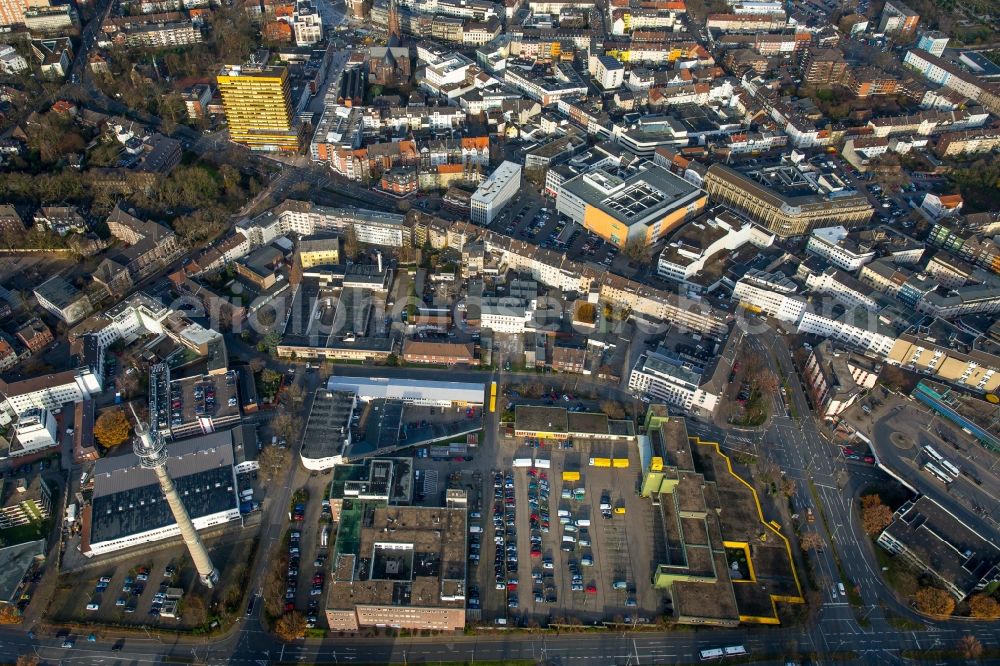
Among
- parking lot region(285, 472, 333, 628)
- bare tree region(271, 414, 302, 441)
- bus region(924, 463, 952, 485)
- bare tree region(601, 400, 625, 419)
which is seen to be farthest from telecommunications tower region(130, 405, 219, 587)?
bus region(924, 463, 952, 485)

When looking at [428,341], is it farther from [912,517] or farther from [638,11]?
[638,11]

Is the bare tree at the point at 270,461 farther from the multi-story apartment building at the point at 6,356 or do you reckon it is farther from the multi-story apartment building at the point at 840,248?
the multi-story apartment building at the point at 840,248

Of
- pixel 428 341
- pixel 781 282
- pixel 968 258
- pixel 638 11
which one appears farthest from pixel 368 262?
pixel 638 11

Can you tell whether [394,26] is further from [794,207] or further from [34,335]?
[34,335]

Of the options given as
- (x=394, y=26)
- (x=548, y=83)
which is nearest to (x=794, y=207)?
(x=548, y=83)

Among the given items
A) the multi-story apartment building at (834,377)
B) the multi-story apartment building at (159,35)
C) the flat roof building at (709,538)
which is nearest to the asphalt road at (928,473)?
the multi-story apartment building at (834,377)

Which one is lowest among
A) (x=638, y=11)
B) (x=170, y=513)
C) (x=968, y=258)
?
(x=170, y=513)

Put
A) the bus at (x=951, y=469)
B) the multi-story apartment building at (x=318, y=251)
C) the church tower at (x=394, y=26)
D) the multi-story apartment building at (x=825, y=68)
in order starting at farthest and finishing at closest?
the church tower at (x=394, y=26)
the multi-story apartment building at (x=825, y=68)
the multi-story apartment building at (x=318, y=251)
the bus at (x=951, y=469)
